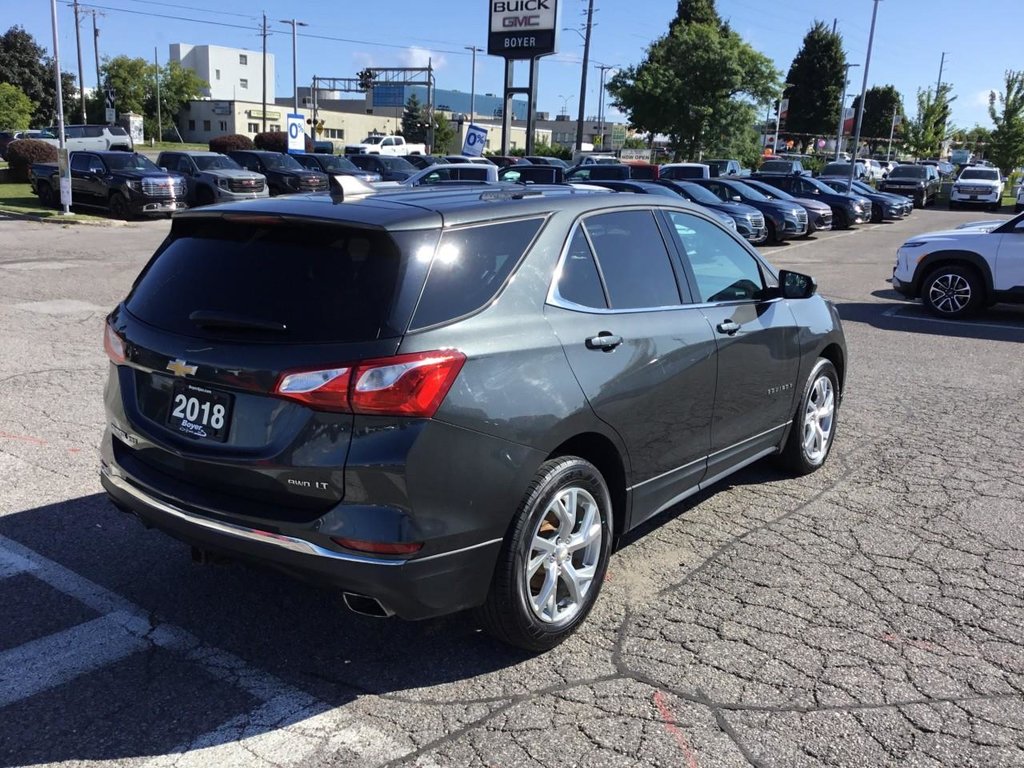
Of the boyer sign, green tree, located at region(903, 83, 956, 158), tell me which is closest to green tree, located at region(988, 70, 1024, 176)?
green tree, located at region(903, 83, 956, 158)

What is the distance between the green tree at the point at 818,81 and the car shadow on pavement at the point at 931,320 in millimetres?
78050

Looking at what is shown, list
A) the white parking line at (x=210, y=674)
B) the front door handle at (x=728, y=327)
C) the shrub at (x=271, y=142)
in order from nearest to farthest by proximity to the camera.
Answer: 1. the white parking line at (x=210, y=674)
2. the front door handle at (x=728, y=327)
3. the shrub at (x=271, y=142)

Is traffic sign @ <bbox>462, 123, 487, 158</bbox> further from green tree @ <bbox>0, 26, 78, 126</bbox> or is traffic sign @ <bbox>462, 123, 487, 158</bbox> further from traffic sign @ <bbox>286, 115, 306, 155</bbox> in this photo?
green tree @ <bbox>0, 26, 78, 126</bbox>

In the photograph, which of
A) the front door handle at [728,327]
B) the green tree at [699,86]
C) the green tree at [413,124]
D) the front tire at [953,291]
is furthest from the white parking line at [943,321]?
the green tree at [413,124]

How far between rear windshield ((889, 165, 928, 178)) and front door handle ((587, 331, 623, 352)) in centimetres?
4231

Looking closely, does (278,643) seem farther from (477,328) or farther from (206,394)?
(477,328)

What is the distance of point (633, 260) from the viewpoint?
409cm

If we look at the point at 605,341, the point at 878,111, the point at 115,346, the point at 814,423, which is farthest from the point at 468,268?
the point at 878,111

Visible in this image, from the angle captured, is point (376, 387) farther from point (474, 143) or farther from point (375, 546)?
point (474, 143)

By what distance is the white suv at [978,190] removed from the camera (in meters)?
39.9

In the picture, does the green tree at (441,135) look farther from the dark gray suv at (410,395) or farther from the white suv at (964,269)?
the dark gray suv at (410,395)

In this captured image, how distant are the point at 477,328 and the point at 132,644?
1844 millimetres

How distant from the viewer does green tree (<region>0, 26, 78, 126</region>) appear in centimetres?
7294

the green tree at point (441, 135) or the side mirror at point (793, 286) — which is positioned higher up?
the green tree at point (441, 135)
